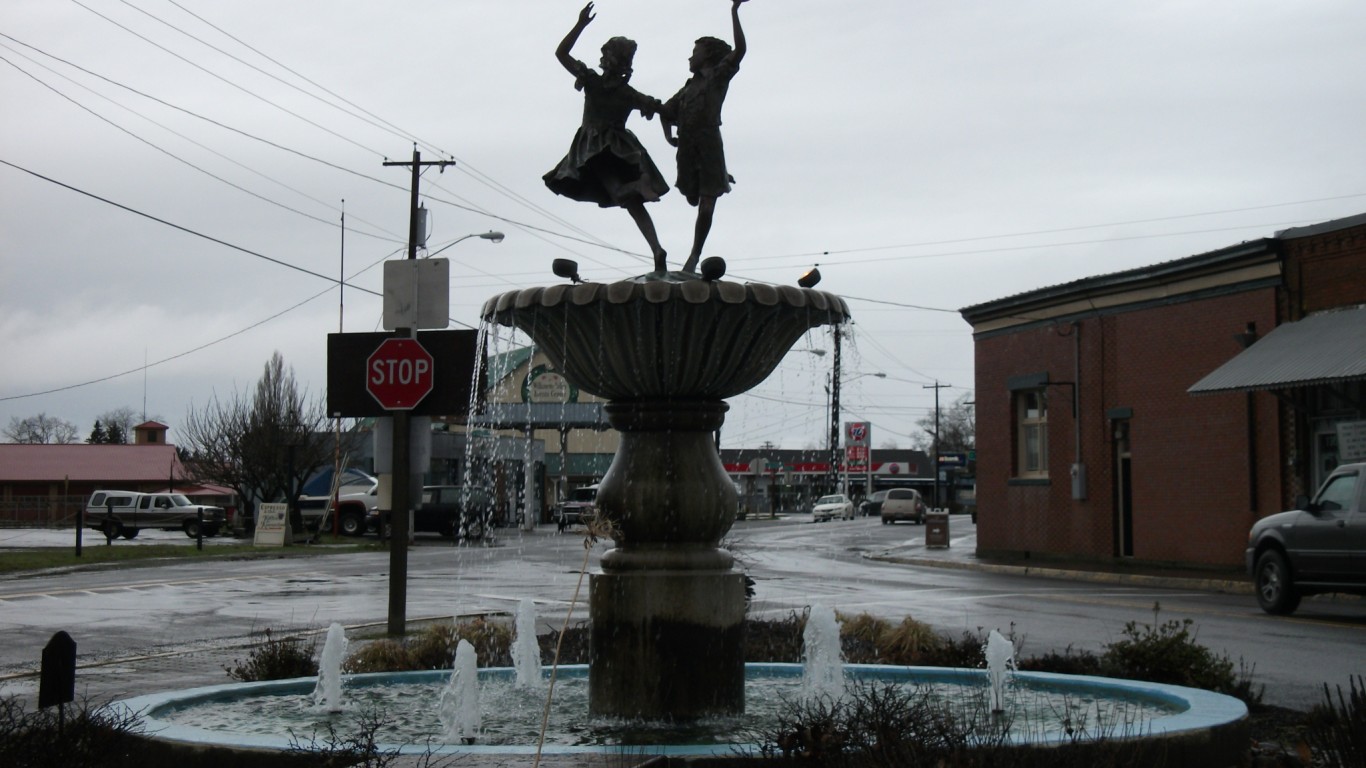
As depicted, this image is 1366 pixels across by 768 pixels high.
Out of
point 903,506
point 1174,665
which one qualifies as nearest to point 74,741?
point 1174,665

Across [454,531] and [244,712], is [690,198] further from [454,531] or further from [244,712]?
[454,531]

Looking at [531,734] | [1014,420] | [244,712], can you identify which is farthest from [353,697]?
[1014,420]

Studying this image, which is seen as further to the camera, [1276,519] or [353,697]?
[1276,519]

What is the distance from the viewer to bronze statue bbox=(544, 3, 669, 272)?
739 centimetres

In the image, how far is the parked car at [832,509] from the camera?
65.9 meters

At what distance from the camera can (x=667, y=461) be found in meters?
7.04

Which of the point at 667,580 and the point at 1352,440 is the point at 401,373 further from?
the point at 1352,440

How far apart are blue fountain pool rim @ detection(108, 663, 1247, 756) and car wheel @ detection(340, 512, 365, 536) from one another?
38.7 meters

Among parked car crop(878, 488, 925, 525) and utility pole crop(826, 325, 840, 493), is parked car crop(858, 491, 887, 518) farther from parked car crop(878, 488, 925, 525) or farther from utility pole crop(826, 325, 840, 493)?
utility pole crop(826, 325, 840, 493)

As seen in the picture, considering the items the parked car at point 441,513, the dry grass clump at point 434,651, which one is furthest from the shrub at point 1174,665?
the parked car at point 441,513

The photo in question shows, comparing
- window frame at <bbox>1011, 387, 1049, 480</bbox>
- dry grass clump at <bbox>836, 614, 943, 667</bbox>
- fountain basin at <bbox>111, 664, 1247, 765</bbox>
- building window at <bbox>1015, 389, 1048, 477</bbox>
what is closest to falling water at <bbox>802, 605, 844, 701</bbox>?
fountain basin at <bbox>111, 664, 1247, 765</bbox>

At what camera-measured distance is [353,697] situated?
792 centimetres

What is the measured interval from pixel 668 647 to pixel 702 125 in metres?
2.83

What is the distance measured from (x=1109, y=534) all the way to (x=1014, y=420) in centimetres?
453
